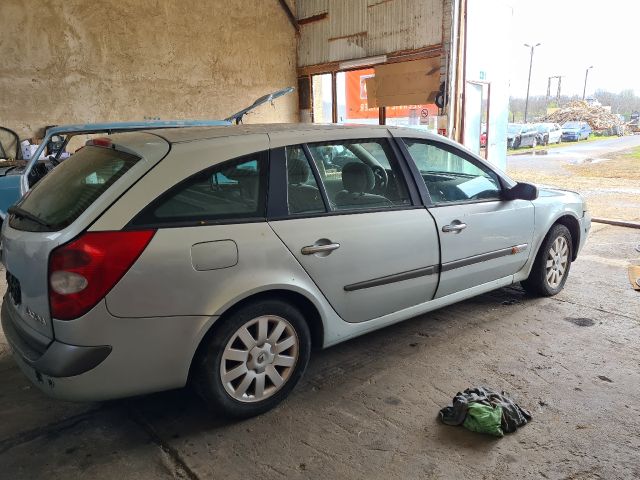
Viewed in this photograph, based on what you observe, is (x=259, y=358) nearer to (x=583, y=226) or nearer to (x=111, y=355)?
(x=111, y=355)

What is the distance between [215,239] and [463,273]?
1.86m

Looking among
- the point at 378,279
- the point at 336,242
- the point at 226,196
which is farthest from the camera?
the point at 378,279

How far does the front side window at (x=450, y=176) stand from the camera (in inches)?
126

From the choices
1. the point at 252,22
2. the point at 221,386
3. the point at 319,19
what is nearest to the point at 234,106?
the point at 252,22

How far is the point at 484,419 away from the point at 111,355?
5.80ft

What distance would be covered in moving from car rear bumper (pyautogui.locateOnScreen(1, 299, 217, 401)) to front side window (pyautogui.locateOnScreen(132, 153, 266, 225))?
1.50ft

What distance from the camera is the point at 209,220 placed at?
2256 millimetres

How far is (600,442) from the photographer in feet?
7.48

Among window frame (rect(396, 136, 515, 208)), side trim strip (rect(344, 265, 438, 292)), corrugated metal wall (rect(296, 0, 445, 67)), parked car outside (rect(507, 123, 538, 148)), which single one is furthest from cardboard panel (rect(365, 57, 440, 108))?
parked car outside (rect(507, 123, 538, 148))

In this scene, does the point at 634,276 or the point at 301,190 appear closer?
the point at 301,190

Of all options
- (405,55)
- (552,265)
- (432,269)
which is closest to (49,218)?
(432,269)

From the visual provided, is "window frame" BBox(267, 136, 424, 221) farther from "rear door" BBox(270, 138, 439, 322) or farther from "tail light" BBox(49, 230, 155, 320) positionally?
"tail light" BBox(49, 230, 155, 320)

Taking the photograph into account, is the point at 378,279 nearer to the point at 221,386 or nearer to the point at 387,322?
the point at 387,322

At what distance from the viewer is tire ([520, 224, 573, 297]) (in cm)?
396
